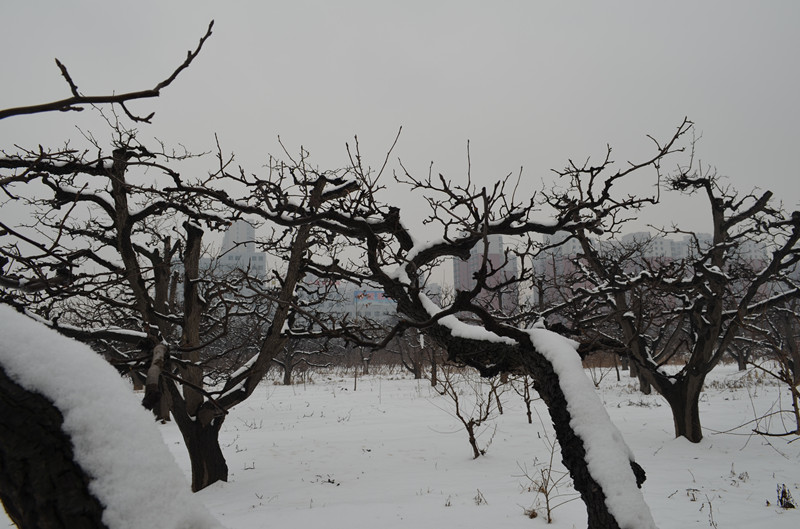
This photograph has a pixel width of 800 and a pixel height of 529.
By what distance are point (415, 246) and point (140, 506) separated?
11.7ft

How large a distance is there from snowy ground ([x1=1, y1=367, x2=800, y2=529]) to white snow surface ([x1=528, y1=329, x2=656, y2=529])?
2.52 meters

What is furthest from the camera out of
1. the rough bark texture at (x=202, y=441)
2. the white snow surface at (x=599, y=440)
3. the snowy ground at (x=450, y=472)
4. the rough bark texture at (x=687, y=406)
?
the rough bark texture at (x=687, y=406)

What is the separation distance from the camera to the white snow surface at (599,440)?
212 centimetres

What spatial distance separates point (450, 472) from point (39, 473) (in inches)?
263

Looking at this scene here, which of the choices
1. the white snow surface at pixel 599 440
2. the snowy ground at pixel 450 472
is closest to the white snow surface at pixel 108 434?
the white snow surface at pixel 599 440

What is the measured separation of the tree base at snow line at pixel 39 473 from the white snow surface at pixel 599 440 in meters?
2.25

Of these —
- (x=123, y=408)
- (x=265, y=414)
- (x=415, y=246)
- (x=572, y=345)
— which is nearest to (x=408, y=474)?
(x=415, y=246)

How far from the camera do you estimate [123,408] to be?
0.87m

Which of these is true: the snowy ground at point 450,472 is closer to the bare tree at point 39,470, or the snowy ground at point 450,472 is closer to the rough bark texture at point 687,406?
the rough bark texture at point 687,406

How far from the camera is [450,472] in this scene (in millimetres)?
6652

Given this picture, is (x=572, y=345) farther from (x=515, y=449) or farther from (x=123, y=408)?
Result: (x=515, y=449)

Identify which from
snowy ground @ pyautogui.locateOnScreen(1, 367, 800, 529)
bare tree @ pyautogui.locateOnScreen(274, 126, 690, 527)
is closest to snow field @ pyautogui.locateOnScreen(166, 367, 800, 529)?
snowy ground @ pyautogui.locateOnScreen(1, 367, 800, 529)

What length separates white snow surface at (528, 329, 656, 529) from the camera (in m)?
2.12

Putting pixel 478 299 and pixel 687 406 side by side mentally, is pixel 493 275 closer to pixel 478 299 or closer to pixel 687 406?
pixel 478 299
